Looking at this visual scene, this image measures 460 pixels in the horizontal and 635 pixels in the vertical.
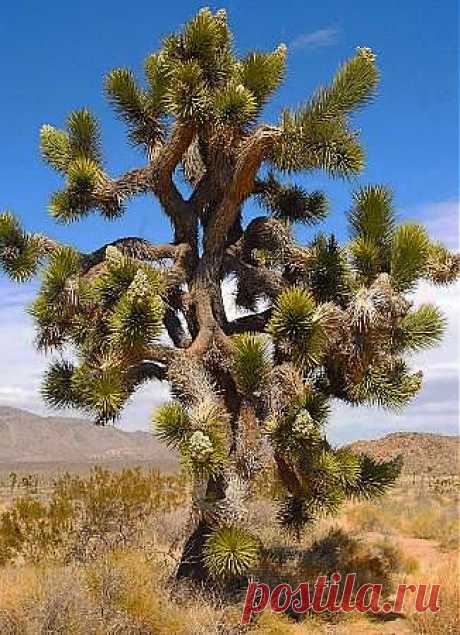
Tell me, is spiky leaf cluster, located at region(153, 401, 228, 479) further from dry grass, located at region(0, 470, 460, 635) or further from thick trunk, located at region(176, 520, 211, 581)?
dry grass, located at region(0, 470, 460, 635)

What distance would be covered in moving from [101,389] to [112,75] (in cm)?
401

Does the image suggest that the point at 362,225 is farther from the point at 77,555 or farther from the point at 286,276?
the point at 77,555

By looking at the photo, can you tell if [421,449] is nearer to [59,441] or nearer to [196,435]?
[196,435]

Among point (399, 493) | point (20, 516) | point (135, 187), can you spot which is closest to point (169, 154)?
point (135, 187)

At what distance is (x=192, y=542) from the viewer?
8.46 m

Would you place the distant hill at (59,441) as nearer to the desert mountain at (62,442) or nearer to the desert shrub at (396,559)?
the desert mountain at (62,442)

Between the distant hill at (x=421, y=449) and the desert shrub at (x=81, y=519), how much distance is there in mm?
29856

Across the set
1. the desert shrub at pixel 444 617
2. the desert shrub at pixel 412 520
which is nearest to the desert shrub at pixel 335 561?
the desert shrub at pixel 444 617

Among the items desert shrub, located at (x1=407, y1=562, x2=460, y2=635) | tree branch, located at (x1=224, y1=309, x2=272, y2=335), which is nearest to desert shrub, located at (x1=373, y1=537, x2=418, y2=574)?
desert shrub, located at (x1=407, y1=562, x2=460, y2=635)

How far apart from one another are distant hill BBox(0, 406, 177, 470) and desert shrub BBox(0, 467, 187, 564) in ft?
309

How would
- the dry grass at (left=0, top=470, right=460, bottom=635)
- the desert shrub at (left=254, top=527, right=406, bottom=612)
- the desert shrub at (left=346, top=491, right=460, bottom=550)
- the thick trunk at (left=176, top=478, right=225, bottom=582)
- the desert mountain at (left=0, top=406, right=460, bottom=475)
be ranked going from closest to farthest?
the dry grass at (left=0, top=470, right=460, bottom=635), the thick trunk at (left=176, top=478, right=225, bottom=582), the desert shrub at (left=254, top=527, right=406, bottom=612), the desert shrub at (left=346, top=491, right=460, bottom=550), the desert mountain at (left=0, top=406, right=460, bottom=475)

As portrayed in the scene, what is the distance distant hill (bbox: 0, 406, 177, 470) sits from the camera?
4395 inches

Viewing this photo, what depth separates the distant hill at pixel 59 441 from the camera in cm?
11162

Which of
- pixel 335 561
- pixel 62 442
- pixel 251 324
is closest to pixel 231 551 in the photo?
pixel 251 324
